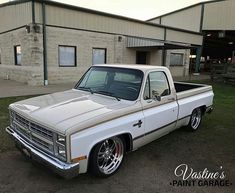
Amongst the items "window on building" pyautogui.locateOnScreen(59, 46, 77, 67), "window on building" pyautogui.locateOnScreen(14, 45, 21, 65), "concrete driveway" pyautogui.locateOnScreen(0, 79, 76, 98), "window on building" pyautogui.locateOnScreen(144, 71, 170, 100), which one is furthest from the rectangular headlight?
"window on building" pyautogui.locateOnScreen(14, 45, 21, 65)

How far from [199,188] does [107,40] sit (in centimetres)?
1460

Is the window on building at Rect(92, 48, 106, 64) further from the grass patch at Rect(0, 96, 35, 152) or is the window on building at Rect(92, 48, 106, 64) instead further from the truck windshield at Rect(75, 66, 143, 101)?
the truck windshield at Rect(75, 66, 143, 101)

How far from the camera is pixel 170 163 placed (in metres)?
4.07

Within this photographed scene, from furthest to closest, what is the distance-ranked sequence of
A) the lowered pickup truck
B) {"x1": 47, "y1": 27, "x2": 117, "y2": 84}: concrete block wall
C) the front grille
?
1. {"x1": 47, "y1": 27, "x2": 117, "y2": 84}: concrete block wall
2. the front grille
3. the lowered pickup truck

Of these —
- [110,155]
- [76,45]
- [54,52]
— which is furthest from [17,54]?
[110,155]

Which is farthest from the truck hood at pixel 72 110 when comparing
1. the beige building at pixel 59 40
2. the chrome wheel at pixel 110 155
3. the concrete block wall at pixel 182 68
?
the concrete block wall at pixel 182 68

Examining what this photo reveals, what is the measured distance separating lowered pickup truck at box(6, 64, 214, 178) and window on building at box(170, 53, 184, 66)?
18974mm

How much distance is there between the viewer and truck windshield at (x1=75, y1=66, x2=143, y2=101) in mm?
4004

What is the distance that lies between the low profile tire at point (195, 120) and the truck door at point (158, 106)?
3.39 ft

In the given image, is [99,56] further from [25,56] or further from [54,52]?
[25,56]

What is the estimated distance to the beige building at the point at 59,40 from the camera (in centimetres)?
1308

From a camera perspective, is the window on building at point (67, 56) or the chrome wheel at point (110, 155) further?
the window on building at point (67, 56)

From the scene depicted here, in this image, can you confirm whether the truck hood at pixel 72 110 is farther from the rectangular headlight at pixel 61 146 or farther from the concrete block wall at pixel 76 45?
the concrete block wall at pixel 76 45

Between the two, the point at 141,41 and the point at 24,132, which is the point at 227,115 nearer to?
the point at 24,132
